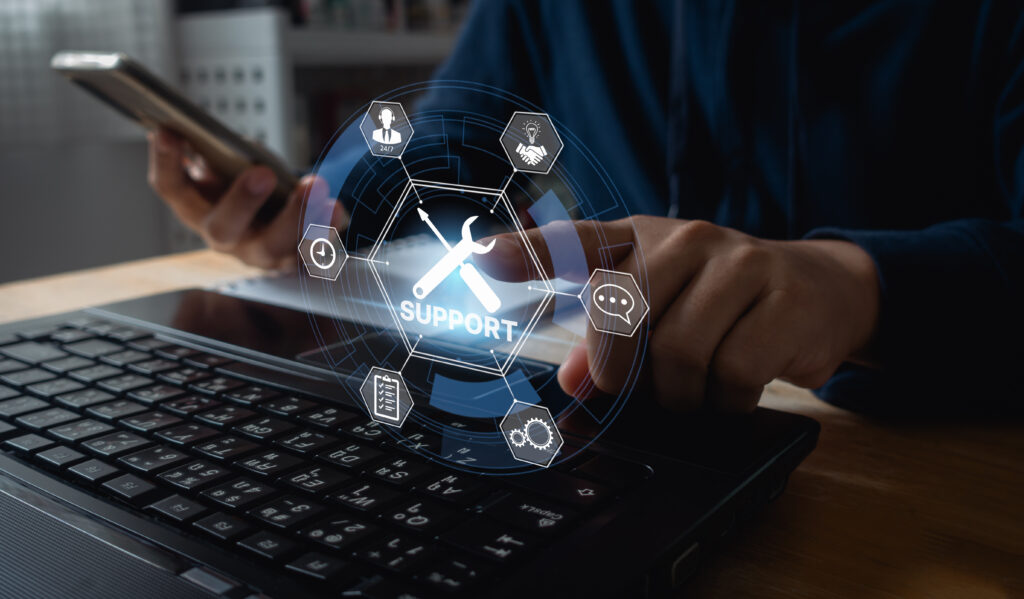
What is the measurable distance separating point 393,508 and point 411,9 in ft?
5.09

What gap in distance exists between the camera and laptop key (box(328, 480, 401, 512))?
0.85 feet

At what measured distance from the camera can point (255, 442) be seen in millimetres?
317

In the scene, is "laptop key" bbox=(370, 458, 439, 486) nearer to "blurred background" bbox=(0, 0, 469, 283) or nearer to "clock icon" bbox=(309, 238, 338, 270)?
"clock icon" bbox=(309, 238, 338, 270)

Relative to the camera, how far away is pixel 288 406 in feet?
1.17

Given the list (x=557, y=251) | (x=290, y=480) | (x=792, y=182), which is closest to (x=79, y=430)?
(x=290, y=480)

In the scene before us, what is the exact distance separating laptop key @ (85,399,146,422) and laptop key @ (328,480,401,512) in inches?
5.4

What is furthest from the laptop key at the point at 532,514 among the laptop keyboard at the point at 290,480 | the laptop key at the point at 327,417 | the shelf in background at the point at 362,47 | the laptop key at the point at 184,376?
the shelf in background at the point at 362,47

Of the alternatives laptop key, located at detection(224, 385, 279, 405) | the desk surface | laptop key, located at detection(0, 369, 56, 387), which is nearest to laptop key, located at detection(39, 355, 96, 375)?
laptop key, located at detection(0, 369, 56, 387)

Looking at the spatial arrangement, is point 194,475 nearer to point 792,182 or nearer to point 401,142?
point 401,142

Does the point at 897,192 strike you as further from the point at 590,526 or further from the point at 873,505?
the point at 590,526

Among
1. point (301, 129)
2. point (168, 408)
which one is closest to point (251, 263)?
point (168, 408)

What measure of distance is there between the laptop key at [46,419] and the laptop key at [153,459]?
6 cm

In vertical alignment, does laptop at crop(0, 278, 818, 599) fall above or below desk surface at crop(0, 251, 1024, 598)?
above

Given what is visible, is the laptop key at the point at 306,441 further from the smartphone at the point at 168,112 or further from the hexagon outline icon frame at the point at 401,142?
the smartphone at the point at 168,112
